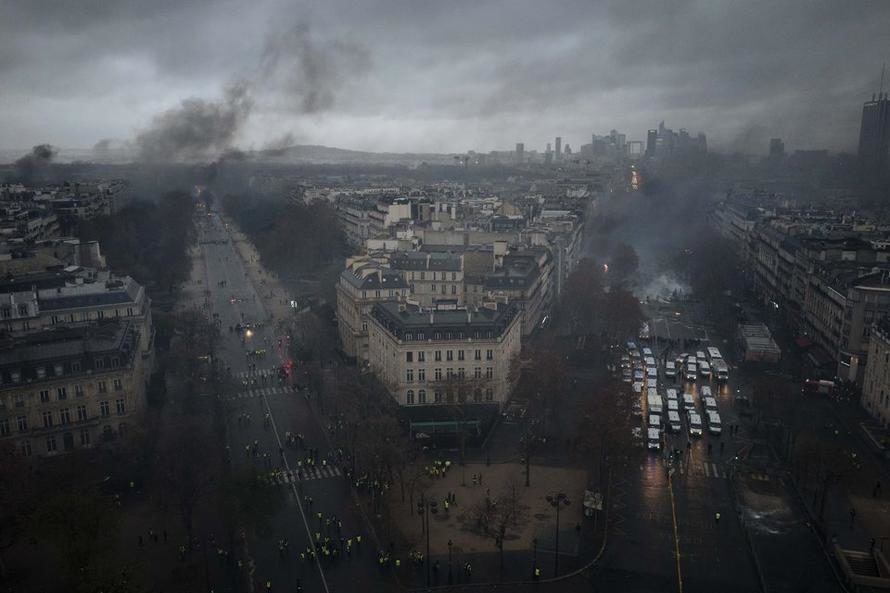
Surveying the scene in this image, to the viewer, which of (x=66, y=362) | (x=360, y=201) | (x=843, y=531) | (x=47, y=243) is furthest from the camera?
(x=360, y=201)

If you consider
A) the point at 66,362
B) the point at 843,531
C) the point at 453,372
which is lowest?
the point at 843,531

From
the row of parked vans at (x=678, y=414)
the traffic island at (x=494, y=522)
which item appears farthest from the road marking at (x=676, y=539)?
the row of parked vans at (x=678, y=414)

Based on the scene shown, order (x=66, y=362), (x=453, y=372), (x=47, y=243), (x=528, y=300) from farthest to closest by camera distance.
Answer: (x=47, y=243), (x=528, y=300), (x=453, y=372), (x=66, y=362)

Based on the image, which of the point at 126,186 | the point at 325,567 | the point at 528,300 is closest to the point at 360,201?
the point at 126,186

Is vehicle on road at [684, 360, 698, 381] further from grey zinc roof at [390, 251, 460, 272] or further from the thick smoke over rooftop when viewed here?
the thick smoke over rooftop

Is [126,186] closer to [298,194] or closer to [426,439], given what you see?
[298,194]

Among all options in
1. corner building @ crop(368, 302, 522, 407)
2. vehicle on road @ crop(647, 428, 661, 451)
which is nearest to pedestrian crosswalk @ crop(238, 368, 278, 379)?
corner building @ crop(368, 302, 522, 407)

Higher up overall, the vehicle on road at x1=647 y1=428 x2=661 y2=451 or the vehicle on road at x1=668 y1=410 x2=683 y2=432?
the vehicle on road at x1=647 y1=428 x2=661 y2=451
